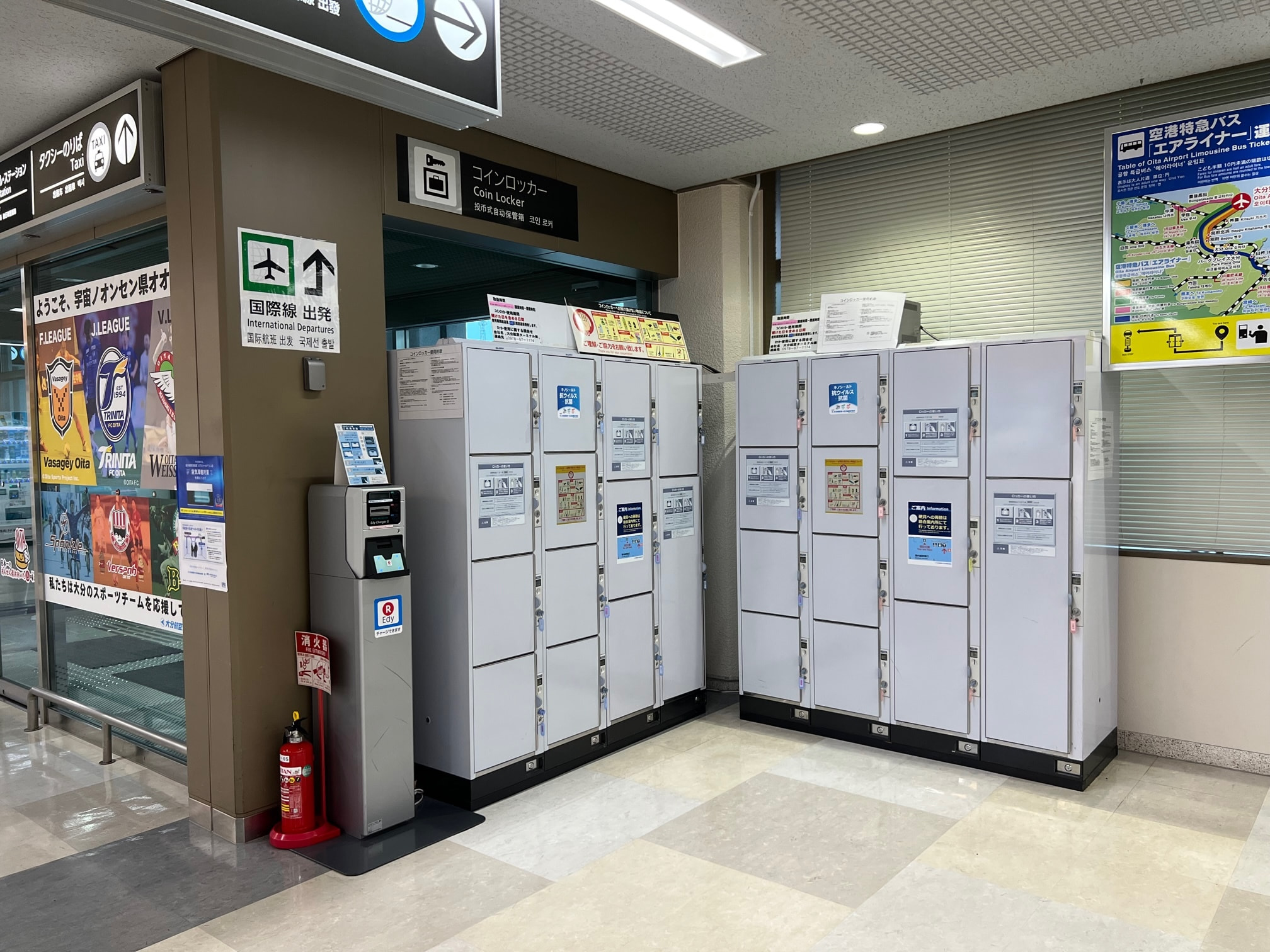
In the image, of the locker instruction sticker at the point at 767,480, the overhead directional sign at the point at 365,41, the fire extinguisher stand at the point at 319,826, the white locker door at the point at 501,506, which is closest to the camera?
the overhead directional sign at the point at 365,41

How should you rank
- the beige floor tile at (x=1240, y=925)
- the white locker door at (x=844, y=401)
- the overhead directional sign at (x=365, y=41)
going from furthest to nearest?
the white locker door at (x=844, y=401), the beige floor tile at (x=1240, y=925), the overhead directional sign at (x=365, y=41)

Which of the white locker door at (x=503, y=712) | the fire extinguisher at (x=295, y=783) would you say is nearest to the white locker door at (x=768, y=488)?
the white locker door at (x=503, y=712)

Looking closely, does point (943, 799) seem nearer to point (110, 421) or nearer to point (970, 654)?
point (970, 654)

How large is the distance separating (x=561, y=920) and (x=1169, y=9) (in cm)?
412

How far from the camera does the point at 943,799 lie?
4.03 metres

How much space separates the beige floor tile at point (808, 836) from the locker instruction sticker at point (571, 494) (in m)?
1.49

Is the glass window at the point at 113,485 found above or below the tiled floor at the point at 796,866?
above

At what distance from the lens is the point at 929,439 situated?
4418 mm

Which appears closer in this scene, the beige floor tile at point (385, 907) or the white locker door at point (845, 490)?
the beige floor tile at point (385, 907)

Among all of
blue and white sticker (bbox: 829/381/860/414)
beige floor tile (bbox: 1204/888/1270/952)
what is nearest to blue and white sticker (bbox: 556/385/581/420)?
blue and white sticker (bbox: 829/381/860/414)

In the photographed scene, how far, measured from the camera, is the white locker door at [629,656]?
4.73 metres

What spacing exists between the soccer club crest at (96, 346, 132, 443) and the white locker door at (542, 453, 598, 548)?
2088 millimetres

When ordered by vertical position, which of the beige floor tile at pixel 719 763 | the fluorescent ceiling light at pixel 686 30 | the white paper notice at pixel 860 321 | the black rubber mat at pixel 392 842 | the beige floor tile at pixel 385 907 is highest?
the fluorescent ceiling light at pixel 686 30

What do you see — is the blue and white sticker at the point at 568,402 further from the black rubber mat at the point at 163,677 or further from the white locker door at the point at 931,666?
the black rubber mat at the point at 163,677
